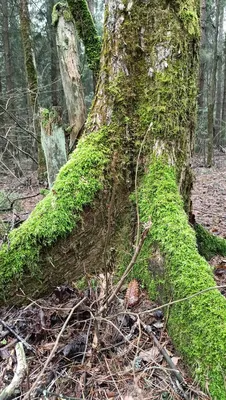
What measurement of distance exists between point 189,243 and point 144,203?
1.69 ft

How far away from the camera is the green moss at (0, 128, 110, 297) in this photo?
2627 millimetres

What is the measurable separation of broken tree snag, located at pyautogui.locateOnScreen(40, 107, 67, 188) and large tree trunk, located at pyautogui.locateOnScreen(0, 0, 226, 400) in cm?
171

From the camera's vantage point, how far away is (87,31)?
183 inches

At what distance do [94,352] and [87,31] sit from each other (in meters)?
4.26

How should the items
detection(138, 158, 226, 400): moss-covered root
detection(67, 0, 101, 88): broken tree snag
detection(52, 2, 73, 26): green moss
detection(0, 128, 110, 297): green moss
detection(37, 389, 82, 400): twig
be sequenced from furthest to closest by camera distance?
detection(52, 2, 73, 26): green moss, detection(67, 0, 101, 88): broken tree snag, detection(0, 128, 110, 297): green moss, detection(138, 158, 226, 400): moss-covered root, detection(37, 389, 82, 400): twig

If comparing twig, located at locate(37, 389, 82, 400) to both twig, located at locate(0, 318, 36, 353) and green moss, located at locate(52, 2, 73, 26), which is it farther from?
green moss, located at locate(52, 2, 73, 26)

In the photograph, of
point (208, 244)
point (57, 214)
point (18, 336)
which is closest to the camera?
point (18, 336)

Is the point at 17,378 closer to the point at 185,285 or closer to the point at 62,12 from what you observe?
the point at 185,285

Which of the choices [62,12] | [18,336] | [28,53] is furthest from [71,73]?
[28,53]

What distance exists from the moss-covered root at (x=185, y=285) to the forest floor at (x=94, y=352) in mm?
116

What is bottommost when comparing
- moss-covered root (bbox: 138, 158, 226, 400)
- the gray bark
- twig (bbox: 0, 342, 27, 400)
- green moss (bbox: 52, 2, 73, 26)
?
twig (bbox: 0, 342, 27, 400)

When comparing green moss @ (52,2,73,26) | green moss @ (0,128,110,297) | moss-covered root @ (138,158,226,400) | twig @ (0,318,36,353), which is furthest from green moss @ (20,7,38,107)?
twig @ (0,318,36,353)

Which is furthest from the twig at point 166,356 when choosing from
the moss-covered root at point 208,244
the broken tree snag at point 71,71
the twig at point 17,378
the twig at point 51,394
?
the broken tree snag at point 71,71

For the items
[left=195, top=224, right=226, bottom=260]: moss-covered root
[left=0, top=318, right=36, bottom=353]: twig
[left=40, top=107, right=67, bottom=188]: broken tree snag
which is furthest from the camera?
[left=40, top=107, right=67, bottom=188]: broken tree snag
